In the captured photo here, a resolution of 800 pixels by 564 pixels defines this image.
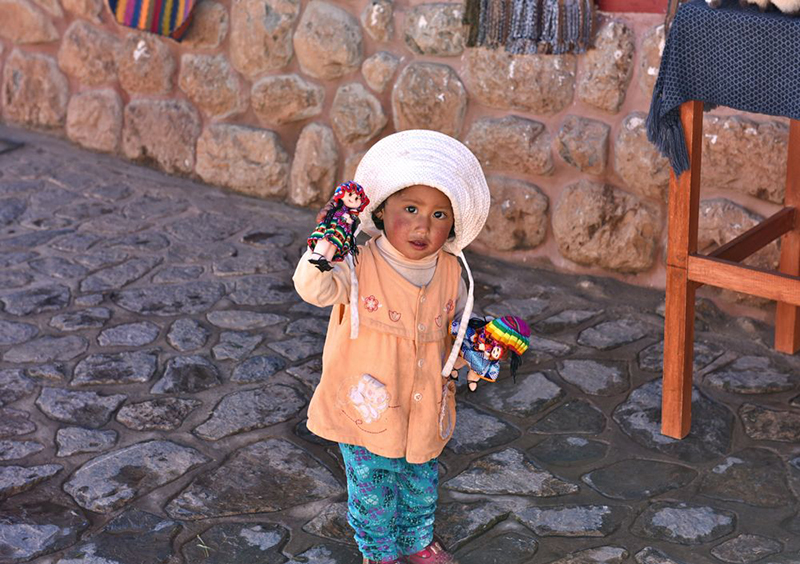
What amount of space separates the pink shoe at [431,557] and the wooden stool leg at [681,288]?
858 mm

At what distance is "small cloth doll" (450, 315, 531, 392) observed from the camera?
221cm

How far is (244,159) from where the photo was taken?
187 inches

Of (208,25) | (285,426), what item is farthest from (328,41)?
(285,426)

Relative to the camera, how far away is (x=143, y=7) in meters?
4.62

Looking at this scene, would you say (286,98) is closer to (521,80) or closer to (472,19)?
(472,19)

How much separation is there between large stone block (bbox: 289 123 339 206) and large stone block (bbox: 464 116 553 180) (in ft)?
2.30

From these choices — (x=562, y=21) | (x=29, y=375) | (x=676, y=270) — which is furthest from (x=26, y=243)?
(x=676, y=270)

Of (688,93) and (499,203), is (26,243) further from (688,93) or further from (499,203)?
(688,93)

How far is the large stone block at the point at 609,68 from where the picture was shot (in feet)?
12.1

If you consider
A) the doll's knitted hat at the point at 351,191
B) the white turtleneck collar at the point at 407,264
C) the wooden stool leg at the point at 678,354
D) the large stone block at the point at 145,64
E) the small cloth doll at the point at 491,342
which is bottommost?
the wooden stool leg at the point at 678,354

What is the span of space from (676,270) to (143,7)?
2.86 meters

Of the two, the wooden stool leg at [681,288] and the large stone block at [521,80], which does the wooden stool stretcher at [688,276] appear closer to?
the wooden stool leg at [681,288]

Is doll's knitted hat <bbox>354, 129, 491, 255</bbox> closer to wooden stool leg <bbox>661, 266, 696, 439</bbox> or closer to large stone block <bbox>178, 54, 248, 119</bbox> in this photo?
wooden stool leg <bbox>661, 266, 696, 439</bbox>

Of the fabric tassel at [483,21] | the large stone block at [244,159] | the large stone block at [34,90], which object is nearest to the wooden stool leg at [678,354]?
the fabric tassel at [483,21]
